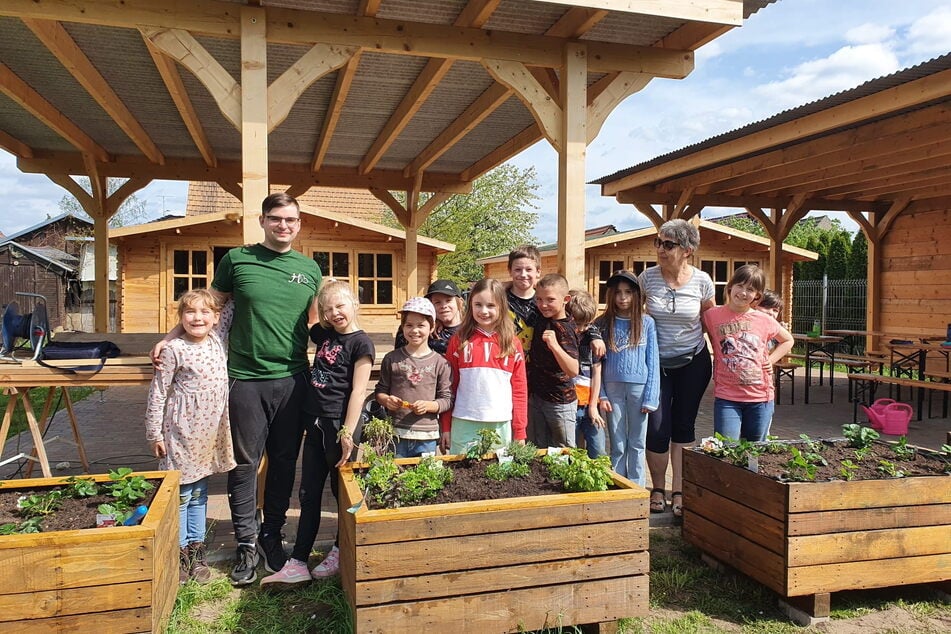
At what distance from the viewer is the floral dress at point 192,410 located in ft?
10.3

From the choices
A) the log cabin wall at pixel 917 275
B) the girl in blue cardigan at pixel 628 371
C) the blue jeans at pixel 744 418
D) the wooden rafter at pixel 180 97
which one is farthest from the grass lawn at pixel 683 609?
the log cabin wall at pixel 917 275

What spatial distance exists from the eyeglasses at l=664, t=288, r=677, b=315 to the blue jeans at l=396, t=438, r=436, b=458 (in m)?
1.63

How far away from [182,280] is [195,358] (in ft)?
37.4

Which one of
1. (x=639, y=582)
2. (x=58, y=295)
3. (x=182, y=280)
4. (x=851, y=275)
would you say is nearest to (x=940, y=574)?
(x=639, y=582)

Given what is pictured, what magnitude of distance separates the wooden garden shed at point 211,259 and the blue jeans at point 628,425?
29.2 feet

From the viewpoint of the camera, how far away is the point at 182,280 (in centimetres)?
1353

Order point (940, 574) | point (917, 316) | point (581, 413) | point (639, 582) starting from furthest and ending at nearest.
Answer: point (917, 316)
point (581, 413)
point (940, 574)
point (639, 582)

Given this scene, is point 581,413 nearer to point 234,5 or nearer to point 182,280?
point 234,5

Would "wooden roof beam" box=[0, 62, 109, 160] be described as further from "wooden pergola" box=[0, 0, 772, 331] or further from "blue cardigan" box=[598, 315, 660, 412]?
"blue cardigan" box=[598, 315, 660, 412]

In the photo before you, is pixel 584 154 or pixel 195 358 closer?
pixel 195 358

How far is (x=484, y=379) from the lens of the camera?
328 cm

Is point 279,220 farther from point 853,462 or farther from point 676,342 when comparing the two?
point 853,462

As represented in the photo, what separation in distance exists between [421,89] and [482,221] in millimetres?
23439

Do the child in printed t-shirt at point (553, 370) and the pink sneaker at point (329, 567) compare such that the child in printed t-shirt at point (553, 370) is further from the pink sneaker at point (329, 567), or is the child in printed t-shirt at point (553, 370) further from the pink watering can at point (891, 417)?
the pink watering can at point (891, 417)
